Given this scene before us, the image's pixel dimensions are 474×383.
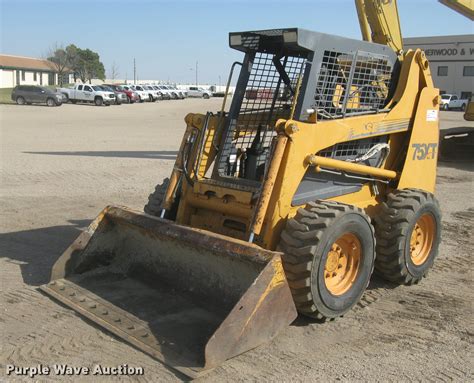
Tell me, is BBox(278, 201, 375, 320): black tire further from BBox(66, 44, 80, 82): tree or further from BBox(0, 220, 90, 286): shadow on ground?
BBox(66, 44, 80, 82): tree

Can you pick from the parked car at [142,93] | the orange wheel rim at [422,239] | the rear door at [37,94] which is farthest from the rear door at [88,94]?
the orange wheel rim at [422,239]

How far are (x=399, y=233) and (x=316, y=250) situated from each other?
129 centimetres

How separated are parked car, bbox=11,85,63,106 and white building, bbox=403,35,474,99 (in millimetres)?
36513

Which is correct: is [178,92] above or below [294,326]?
above

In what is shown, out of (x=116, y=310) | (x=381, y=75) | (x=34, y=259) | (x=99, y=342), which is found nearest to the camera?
(x=99, y=342)

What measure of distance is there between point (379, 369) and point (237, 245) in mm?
1365

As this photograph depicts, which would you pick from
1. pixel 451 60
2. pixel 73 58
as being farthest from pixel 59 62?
pixel 451 60

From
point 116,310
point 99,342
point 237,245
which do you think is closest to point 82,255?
point 116,310

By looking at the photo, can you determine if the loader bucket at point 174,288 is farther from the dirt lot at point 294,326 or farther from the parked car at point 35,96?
the parked car at point 35,96

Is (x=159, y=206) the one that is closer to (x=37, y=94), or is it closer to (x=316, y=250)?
(x=316, y=250)

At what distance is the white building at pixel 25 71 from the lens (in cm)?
6966

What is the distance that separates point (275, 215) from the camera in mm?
4504

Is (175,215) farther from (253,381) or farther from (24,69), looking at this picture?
(24,69)

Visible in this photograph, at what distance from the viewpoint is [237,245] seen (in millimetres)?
4219
